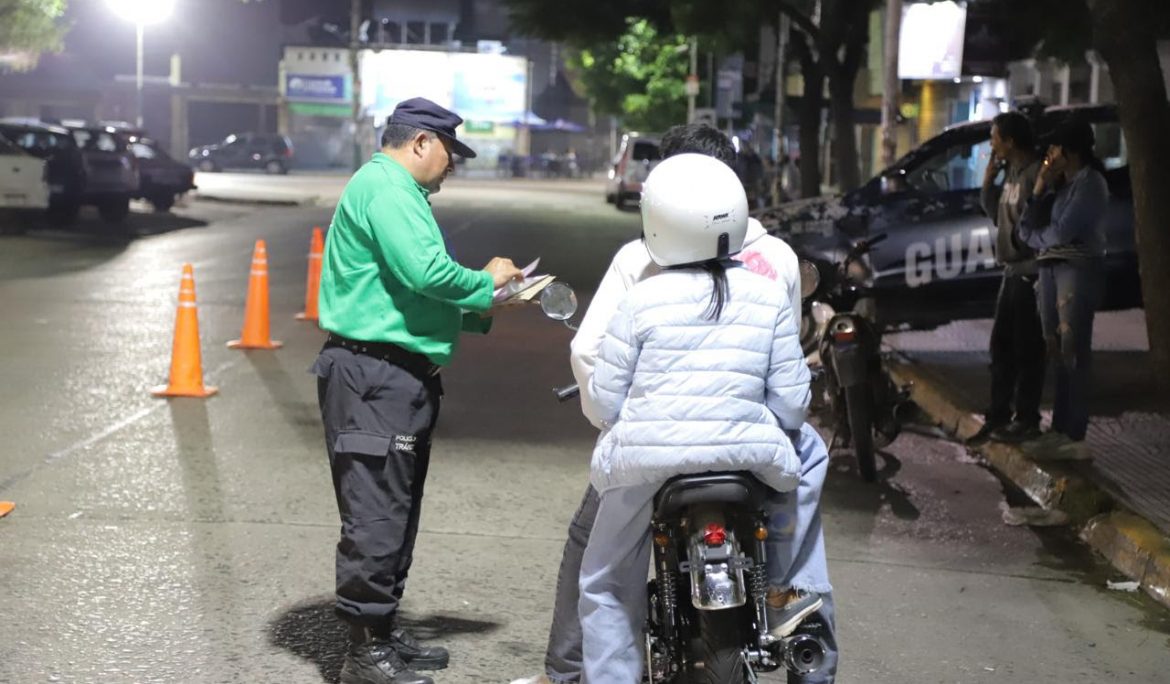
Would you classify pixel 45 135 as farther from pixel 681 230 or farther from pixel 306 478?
pixel 681 230

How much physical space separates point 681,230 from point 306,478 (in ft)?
15.1

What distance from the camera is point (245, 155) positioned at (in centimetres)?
6184

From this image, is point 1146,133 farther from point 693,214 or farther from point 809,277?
point 693,214

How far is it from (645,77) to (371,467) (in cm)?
5773

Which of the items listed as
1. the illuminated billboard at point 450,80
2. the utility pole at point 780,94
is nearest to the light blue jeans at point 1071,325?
the utility pole at point 780,94

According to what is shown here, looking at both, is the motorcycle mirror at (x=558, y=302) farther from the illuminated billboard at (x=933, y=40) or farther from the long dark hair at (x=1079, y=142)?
the illuminated billboard at (x=933, y=40)

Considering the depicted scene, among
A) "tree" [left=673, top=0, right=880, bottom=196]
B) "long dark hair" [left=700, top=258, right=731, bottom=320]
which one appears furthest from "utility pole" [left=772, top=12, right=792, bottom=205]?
"long dark hair" [left=700, top=258, right=731, bottom=320]

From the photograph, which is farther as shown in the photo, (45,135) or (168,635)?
(45,135)

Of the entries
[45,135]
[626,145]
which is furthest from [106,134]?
[626,145]

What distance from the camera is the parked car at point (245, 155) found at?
2427 inches

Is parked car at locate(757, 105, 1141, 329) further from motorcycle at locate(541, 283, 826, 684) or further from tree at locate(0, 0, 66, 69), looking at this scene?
tree at locate(0, 0, 66, 69)

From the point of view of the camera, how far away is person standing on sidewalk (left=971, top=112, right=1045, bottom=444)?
9273mm

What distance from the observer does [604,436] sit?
429 cm

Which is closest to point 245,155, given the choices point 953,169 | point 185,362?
point 953,169
